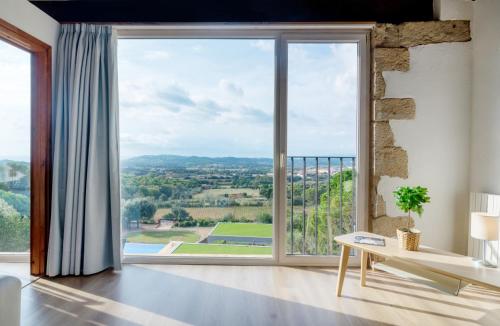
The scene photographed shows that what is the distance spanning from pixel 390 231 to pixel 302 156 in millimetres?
1061

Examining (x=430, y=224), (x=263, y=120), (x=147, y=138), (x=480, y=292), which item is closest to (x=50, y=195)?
(x=147, y=138)

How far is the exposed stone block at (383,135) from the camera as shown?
2867 mm

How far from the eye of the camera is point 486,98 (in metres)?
2.68

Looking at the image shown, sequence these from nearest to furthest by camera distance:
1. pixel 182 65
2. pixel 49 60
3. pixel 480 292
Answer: pixel 480 292 → pixel 49 60 → pixel 182 65

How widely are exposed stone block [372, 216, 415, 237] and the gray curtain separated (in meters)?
2.40

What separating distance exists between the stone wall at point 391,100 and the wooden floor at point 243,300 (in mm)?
751

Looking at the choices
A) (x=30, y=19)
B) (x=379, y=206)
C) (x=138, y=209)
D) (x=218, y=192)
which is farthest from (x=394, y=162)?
(x=30, y=19)

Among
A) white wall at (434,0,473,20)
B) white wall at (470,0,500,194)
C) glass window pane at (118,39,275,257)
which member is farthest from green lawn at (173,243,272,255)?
white wall at (434,0,473,20)

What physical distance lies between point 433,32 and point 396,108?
29.8 inches

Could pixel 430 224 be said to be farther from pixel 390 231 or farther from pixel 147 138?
pixel 147 138

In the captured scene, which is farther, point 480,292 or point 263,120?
point 263,120

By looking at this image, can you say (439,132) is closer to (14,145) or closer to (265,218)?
(265,218)

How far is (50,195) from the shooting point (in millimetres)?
2779

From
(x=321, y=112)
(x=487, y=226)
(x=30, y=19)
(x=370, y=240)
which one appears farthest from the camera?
(x=321, y=112)
